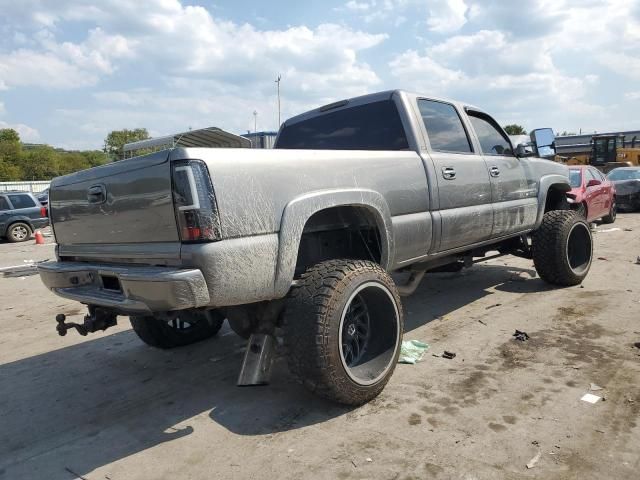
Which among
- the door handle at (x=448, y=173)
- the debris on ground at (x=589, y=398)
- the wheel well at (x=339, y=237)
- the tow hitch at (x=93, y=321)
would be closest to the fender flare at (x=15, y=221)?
the tow hitch at (x=93, y=321)

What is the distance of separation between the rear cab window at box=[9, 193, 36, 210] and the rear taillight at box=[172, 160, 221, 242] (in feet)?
51.2

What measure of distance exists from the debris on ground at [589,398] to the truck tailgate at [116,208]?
8.48ft

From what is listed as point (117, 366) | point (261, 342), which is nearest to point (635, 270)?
point (261, 342)

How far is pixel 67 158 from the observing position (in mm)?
79562

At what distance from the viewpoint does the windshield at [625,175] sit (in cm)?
1574

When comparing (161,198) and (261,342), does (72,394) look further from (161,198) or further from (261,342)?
(161,198)

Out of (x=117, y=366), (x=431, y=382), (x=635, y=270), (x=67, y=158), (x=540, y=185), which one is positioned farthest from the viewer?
(x=67, y=158)

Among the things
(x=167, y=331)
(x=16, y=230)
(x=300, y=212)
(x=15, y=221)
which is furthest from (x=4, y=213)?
(x=300, y=212)

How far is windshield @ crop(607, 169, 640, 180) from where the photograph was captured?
15.7 metres

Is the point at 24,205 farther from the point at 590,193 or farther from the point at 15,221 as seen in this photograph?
the point at 590,193

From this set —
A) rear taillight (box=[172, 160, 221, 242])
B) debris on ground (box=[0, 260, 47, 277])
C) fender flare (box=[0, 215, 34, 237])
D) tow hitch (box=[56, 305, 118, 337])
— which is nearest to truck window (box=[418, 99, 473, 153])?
rear taillight (box=[172, 160, 221, 242])

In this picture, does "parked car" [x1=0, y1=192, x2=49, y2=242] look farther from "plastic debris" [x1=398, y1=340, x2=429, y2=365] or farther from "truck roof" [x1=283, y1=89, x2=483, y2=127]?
"plastic debris" [x1=398, y1=340, x2=429, y2=365]

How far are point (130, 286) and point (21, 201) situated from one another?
1554 centimetres

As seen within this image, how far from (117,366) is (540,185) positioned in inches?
183
